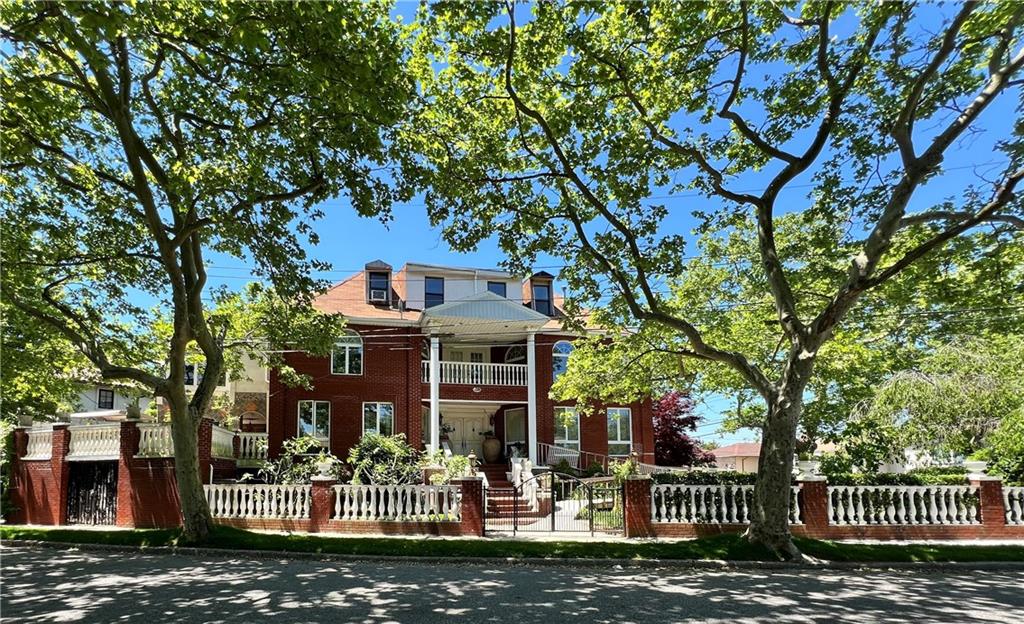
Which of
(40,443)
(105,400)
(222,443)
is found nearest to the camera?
(40,443)

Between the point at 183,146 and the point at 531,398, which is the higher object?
the point at 183,146

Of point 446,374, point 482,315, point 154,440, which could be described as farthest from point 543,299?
point 154,440

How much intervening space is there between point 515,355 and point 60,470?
1642 cm

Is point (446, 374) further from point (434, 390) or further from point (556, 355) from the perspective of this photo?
point (556, 355)

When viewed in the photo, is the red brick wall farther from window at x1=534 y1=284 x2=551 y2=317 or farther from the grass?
the grass

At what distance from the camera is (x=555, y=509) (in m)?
17.4

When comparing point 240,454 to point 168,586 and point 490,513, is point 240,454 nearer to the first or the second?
point 490,513

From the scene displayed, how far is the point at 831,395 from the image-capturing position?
2042cm

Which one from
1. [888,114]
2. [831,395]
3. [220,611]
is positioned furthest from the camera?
[831,395]

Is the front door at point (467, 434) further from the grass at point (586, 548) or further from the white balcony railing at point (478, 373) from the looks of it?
the grass at point (586, 548)

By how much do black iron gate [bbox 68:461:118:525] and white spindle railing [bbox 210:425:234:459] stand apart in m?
2.74

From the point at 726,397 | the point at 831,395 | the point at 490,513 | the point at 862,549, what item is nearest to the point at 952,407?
the point at 831,395

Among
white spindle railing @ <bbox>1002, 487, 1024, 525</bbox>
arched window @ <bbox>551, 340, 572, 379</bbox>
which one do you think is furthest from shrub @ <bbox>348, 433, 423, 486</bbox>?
white spindle railing @ <bbox>1002, 487, 1024, 525</bbox>

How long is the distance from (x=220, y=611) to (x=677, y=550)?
736cm
